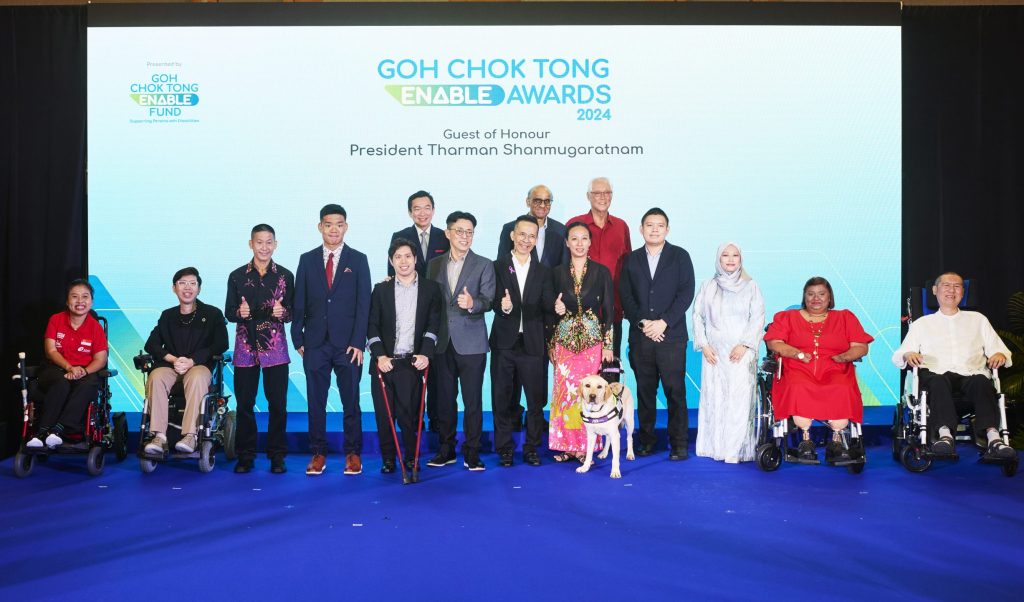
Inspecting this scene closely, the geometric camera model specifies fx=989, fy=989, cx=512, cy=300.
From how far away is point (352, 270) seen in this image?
5.52 metres

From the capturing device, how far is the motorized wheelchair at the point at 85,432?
5465mm

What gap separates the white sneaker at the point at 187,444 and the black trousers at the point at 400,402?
1048 mm

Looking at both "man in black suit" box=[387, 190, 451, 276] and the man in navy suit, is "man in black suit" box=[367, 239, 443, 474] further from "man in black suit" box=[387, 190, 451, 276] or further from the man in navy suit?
"man in black suit" box=[387, 190, 451, 276]

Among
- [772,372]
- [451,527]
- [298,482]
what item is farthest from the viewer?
[772,372]

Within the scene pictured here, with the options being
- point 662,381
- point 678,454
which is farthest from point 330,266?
point 678,454

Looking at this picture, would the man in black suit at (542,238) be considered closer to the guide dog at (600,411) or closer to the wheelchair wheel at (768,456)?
the guide dog at (600,411)

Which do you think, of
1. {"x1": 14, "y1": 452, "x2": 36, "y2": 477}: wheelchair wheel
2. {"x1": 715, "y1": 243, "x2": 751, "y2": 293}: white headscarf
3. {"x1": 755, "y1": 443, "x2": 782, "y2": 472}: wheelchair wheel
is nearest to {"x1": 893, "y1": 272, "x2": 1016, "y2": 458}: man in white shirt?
{"x1": 755, "y1": 443, "x2": 782, "y2": 472}: wheelchair wheel

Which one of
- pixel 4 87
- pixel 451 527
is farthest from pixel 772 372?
pixel 4 87

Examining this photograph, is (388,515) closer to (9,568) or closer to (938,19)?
(9,568)

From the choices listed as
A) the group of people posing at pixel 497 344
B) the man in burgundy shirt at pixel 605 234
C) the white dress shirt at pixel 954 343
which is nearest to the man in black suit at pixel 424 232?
the group of people posing at pixel 497 344

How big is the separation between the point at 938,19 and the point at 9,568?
251 inches

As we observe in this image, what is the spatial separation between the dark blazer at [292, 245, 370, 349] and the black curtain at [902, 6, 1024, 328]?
3.75 m

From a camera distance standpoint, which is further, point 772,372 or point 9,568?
point 772,372

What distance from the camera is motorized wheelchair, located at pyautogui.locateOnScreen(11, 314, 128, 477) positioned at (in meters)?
5.46
